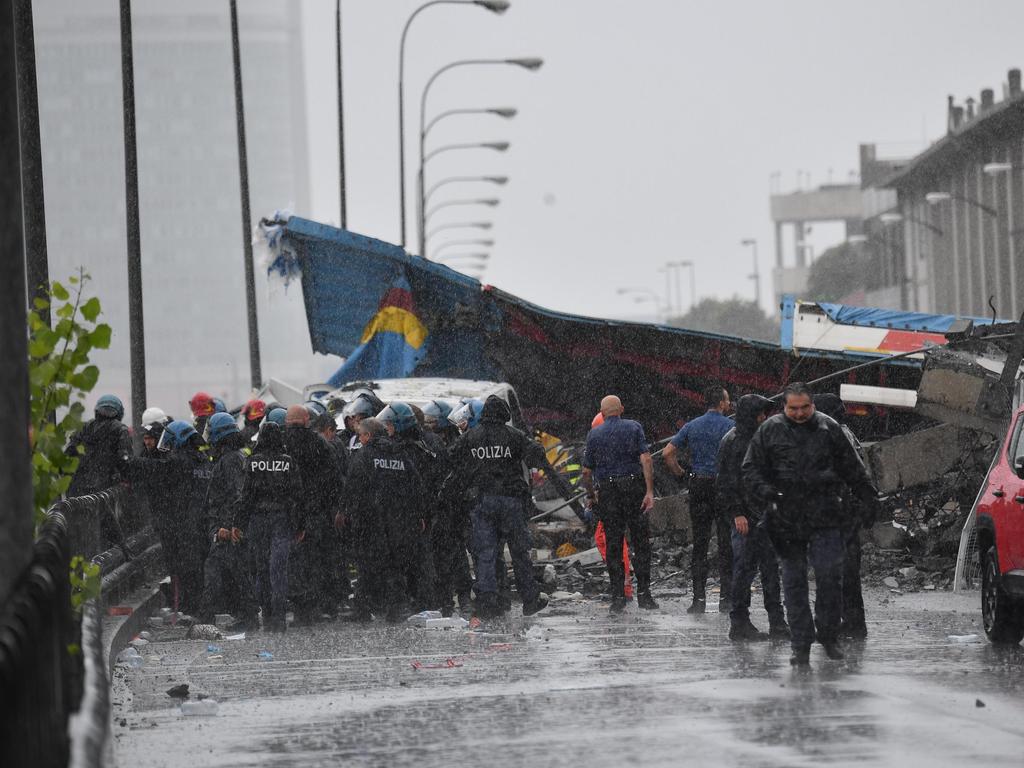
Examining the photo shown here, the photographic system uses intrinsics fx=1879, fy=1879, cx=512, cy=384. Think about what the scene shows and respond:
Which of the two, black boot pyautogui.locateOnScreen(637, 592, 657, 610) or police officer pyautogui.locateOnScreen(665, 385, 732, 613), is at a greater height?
police officer pyautogui.locateOnScreen(665, 385, 732, 613)

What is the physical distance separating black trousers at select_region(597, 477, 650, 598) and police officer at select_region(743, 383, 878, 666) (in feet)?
13.9

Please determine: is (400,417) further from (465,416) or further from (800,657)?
(800,657)

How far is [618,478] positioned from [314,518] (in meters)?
2.52

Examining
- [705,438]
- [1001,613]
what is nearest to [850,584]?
[1001,613]

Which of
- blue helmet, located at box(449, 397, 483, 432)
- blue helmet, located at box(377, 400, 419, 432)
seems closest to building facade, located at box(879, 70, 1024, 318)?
blue helmet, located at box(449, 397, 483, 432)

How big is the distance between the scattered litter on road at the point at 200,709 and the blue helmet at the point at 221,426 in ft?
18.6

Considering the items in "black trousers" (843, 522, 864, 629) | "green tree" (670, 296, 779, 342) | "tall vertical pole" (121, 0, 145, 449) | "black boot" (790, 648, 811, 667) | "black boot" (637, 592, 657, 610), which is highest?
"green tree" (670, 296, 779, 342)

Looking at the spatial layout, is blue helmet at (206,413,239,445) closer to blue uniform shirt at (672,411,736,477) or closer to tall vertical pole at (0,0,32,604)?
blue uniform shirt at (672,411,736,477)

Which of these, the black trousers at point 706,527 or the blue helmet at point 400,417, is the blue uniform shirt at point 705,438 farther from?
the blue helmet at point 400,417

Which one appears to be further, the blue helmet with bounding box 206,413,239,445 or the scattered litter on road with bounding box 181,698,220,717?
the blue helmet with bounding box 206,413,239,445

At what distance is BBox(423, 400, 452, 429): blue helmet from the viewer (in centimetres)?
1755

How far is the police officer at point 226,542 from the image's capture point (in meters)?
15.0

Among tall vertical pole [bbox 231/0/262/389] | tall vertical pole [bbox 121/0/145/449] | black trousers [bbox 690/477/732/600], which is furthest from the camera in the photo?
tall vertical pole [bbox 231/0/262/389]

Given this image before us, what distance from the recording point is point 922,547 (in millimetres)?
20266
